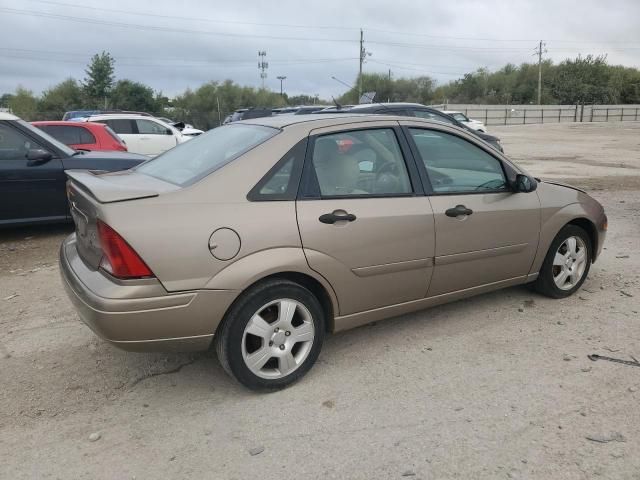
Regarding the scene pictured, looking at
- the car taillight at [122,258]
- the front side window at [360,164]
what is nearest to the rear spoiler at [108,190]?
the car taillight at [122,258]

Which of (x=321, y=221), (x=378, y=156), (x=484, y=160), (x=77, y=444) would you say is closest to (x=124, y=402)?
(x=77, y=444)

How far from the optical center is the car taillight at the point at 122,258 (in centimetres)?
277

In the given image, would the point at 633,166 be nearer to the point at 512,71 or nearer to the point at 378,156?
the point at 378,156

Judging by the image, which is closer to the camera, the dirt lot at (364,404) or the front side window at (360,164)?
the dirt lot at (364,404)

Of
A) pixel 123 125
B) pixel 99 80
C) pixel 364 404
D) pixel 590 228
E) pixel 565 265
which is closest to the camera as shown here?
pixel 364 404

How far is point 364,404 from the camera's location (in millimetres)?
3109

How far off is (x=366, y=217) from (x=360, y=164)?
A: 0.39 metres

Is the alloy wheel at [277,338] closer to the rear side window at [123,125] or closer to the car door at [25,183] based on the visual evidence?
the car door at [25,183]

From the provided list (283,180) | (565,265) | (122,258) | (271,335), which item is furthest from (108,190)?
(565,265)

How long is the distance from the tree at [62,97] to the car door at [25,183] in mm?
49117

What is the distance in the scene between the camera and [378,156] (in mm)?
3648

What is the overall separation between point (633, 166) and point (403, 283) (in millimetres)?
14719

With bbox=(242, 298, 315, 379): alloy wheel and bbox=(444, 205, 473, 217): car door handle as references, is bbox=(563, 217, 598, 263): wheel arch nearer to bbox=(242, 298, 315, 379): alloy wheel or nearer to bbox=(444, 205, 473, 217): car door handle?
bbox=(444, 205, 473, 217): car door handle

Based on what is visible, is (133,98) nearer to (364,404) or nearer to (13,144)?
(13,144)
